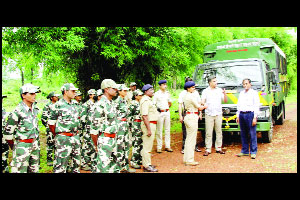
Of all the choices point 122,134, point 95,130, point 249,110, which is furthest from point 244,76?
point 95,130

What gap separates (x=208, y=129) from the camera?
22.6ft

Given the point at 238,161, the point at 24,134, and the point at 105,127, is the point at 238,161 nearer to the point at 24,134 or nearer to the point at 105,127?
the point at 105,127

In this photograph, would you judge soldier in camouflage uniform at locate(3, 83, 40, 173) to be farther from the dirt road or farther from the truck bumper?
the truck bumper

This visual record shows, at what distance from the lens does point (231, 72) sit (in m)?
7.58

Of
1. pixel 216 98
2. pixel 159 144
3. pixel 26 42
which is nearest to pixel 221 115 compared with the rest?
pixel 216 98

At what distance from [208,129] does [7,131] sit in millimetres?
4705

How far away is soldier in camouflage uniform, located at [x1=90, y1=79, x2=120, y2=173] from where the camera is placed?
4387 mm

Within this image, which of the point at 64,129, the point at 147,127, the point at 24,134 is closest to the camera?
the point at 24,134

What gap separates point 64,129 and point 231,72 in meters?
5.06

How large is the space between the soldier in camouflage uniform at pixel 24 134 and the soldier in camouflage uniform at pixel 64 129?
1.11 ft

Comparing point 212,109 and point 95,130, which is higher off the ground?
point 212,109

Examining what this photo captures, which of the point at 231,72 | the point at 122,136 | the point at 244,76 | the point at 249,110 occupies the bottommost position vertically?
the point at 122,136

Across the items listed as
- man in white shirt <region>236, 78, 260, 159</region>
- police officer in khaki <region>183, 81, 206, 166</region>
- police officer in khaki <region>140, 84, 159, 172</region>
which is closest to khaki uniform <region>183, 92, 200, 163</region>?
police officer in khaki <region>183, 81, 206, 166</region>

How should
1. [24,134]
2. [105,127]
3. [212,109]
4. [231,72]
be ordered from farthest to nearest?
1. [231,72]
2. [212,109]
3. [105,127]
4. [24,134]
